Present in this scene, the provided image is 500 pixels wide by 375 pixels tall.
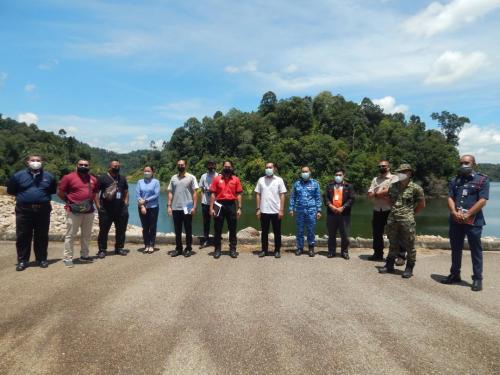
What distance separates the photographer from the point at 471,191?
5172mm

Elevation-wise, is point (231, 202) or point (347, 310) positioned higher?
point (231, 202)

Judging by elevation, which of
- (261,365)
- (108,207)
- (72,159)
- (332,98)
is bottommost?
(261,365)

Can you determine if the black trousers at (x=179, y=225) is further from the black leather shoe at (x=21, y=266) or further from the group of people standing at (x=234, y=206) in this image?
the black leather shoe at (x=21, y=266)

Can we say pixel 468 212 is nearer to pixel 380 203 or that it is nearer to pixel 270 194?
pixel 380 203

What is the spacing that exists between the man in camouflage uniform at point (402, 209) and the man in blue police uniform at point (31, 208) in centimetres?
569

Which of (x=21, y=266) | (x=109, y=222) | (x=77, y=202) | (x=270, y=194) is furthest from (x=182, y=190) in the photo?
(x=21, y=266)

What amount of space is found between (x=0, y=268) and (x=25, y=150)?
7265 centimetres

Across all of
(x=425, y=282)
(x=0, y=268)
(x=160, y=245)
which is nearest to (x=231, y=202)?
(x=160, y=245)

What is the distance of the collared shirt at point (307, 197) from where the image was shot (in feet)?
23.1

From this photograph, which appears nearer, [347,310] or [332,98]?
[347,310]

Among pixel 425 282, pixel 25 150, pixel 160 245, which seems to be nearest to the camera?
pixel 425 282

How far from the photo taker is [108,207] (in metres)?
6.70

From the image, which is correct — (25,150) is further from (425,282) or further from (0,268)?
(425,282)

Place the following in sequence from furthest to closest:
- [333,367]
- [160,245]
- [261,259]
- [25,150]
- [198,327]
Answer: [25,150]
[160,245]
[261,259]
[198,327]
[333,367]
